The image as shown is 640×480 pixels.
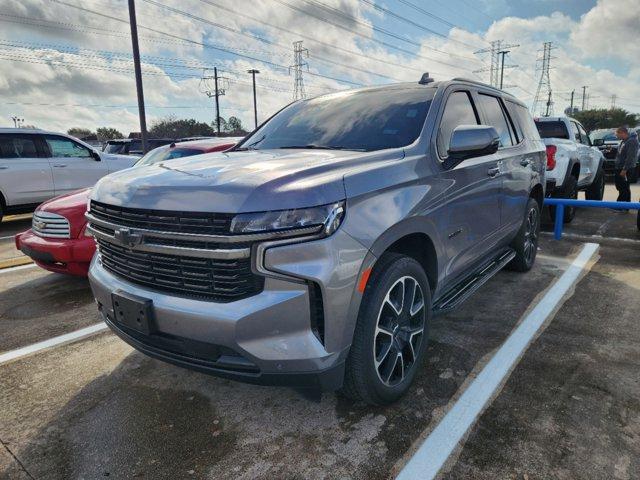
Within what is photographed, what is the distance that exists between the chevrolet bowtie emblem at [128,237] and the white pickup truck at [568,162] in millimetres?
6778

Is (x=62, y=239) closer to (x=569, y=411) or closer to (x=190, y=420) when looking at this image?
(x=190, y=420)

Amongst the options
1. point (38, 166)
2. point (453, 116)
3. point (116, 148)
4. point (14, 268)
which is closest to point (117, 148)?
point (116, 148)

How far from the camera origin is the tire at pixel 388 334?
2.31 m

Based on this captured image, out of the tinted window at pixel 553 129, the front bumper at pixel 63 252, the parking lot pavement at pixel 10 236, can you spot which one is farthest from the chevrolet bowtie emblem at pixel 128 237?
the tinted window at pixel 553 129

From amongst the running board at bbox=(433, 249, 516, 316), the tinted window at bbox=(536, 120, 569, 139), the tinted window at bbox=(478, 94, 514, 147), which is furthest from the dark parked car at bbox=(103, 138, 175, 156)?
the running board at bbox=(433, 249, 516, 316)

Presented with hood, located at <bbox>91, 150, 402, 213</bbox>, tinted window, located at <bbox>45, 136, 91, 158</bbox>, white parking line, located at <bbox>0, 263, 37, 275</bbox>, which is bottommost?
white parking line, located at <bbox>0, 263, 37, 275</bbox>

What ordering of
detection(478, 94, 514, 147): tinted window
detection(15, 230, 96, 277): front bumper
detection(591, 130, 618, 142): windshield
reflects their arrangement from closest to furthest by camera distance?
detection(478, 94, 514, 147): tinted window < detection(15, 230, 96, 277): front bumper < detection(591, 130, 618, 142): windshield

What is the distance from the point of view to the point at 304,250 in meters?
2.02

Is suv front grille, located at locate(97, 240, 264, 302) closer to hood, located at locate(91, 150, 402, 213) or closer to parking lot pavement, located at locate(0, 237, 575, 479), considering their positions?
hood, located at locate(91, 150, 402, 213)

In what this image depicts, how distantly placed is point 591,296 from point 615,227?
4.19m

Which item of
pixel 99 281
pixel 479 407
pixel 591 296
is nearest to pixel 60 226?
pixel 99 281

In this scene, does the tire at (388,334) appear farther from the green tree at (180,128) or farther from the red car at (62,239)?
the green tree at (180,128)

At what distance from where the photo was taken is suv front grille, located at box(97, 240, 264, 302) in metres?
2.07

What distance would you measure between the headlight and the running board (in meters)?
1.27
